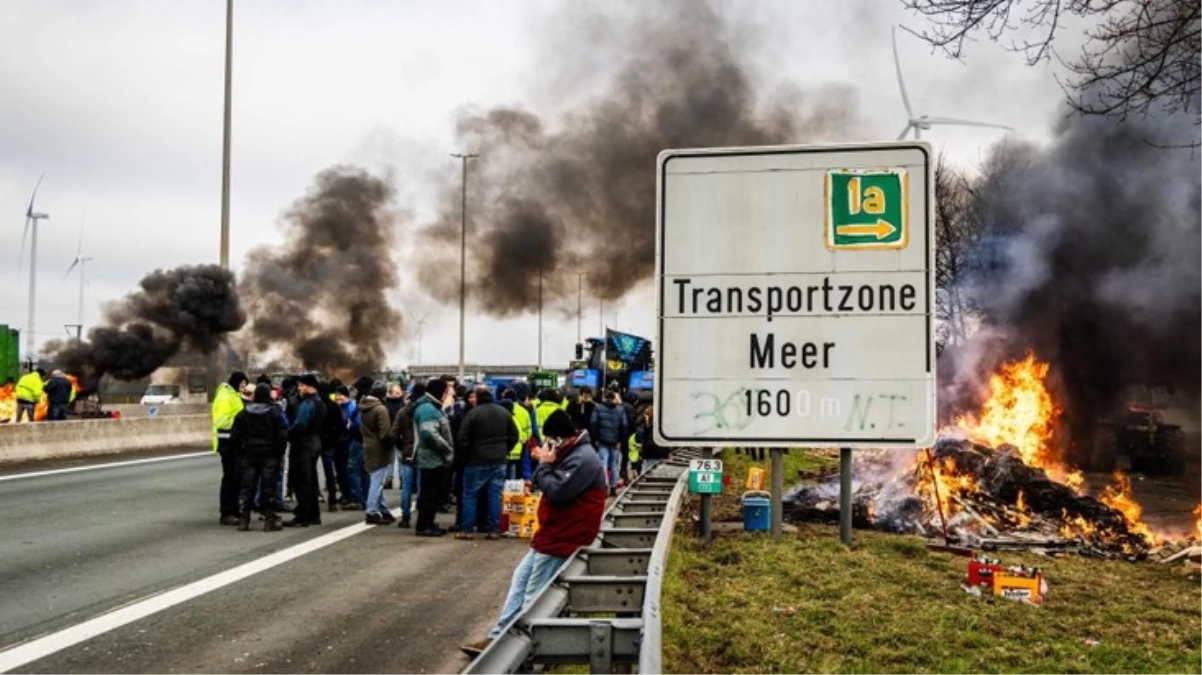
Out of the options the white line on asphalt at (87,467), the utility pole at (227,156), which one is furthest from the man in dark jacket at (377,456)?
the utility pole at (227,156)

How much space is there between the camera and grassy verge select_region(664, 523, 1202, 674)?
629 cm

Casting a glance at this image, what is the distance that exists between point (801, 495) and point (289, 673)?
10.4 meters

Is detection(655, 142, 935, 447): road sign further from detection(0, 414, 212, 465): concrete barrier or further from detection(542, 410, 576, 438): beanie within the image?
detection(0, 414, 212, 465): concrete barrier

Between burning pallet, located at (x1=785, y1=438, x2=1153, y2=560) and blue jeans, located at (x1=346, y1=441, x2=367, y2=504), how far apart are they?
19.9ft

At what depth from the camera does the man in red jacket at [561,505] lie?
21.0 ft

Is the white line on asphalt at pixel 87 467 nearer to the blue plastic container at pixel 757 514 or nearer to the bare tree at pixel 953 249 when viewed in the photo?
the blue plastic container at pixel 757 514

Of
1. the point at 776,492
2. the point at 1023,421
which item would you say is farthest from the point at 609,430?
the point at 1023,421

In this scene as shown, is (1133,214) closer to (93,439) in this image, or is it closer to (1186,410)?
(1186,410)

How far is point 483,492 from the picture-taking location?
1217 centimetres

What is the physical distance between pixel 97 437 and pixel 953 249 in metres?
28.3

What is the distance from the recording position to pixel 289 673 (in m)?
6.16

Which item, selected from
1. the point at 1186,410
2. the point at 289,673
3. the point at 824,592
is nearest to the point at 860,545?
the point at 824,592

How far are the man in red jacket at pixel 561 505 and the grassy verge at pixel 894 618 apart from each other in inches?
34.0

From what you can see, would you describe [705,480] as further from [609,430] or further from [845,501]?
[609,430]
